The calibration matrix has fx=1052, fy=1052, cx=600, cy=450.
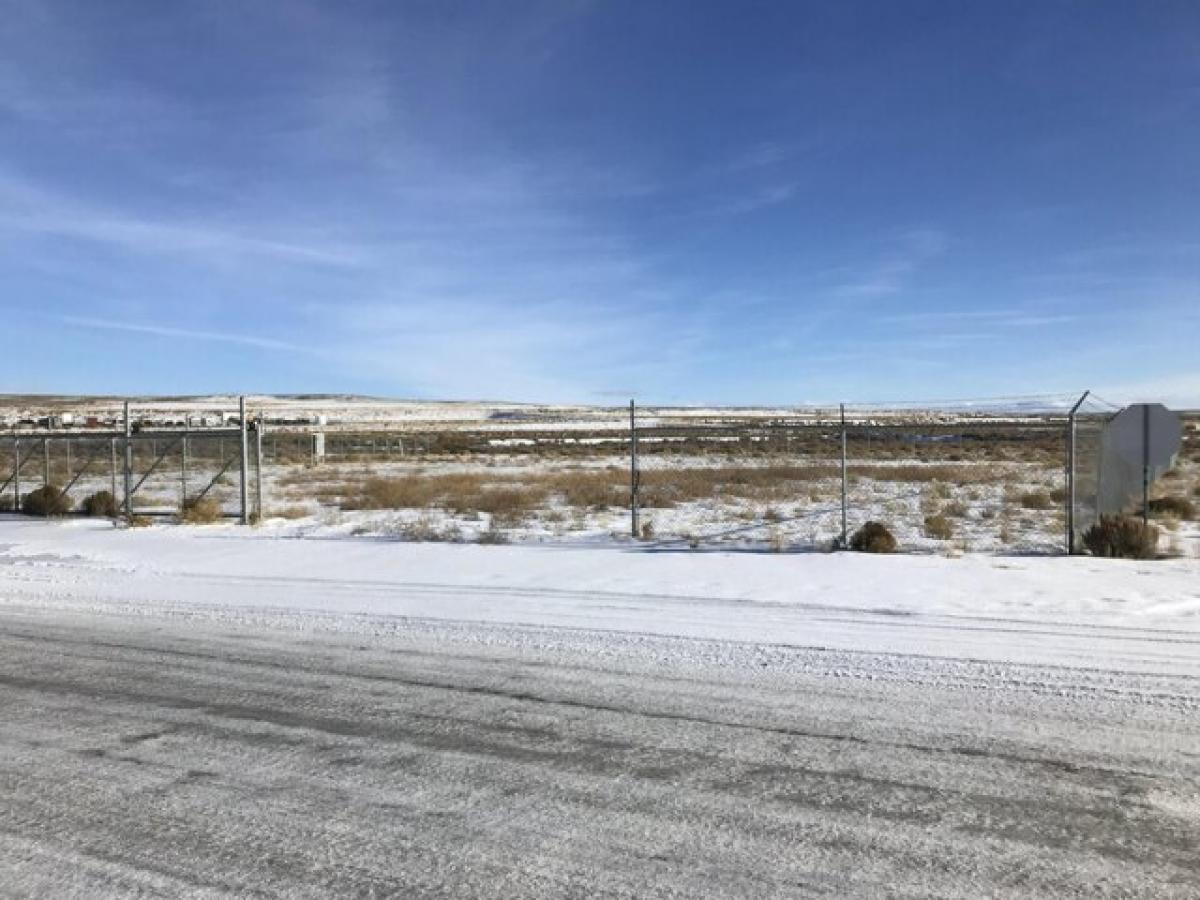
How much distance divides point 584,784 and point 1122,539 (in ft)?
41.0

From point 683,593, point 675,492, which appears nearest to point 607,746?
point 683,593

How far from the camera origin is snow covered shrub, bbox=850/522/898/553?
16.4 metres

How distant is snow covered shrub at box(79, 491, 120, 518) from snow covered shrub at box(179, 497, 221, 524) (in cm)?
291

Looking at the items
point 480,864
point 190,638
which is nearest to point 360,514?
point 190,638

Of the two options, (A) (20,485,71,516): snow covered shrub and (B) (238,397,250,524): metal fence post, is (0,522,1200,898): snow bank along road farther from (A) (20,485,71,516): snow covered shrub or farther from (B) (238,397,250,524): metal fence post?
(A) (20,485,71,516): snow covered shrub

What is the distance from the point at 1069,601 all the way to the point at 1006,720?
541 cm

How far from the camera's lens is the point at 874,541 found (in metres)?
16.5

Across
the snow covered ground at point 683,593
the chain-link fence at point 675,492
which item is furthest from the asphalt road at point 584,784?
the chain-link fence at point 675,492

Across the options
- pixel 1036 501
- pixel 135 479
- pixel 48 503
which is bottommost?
pixel 1036 501

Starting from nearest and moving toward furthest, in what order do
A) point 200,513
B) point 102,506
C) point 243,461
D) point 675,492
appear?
1. point 243,461
2. point 200,513
3. point 102,506
4. point 675,492

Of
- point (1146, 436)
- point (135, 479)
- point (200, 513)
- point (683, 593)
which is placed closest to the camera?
point (683, 593)

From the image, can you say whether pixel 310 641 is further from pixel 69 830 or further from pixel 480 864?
pixel 480 864

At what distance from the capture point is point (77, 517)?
82.0 feet

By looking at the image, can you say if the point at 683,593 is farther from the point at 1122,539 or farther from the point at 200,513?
the point at 200,513
